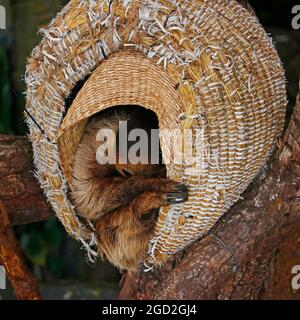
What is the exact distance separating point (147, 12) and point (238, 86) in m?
0.19

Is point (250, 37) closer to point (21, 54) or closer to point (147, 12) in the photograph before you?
point (147, 12)

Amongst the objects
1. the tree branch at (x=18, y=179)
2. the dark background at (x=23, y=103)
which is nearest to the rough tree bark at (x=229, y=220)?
Answer: the tree branch at (x=18, y=179)

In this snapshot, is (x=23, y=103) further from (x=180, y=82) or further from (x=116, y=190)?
(x=180, y=82)

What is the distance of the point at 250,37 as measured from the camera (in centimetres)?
101

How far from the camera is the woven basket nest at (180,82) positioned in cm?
94

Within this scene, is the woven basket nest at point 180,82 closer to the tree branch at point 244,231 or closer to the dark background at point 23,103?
the tree branch at point 244,231

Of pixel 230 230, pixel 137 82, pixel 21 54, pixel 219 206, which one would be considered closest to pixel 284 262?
pixel 230 230

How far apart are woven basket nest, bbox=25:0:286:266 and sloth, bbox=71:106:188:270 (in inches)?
1.8

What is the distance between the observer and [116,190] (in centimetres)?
110

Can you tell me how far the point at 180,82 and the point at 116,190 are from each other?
0.27m

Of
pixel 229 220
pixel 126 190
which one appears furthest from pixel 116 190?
pixel 229 220

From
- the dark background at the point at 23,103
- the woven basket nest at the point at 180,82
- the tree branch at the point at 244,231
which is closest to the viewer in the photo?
the woven basket nest at the point at 180,82

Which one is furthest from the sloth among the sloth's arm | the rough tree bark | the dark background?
the dark background

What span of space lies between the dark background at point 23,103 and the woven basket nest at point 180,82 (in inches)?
34.0
